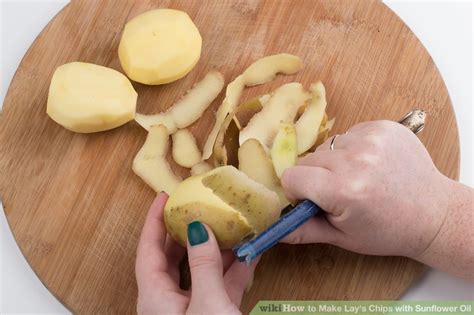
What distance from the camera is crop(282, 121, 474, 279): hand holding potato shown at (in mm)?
1192

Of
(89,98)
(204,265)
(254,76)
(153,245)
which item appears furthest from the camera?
(254,76)

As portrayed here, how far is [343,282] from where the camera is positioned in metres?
1.38

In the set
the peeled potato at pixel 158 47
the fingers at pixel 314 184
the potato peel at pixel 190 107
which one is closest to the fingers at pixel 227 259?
the fingers at pixel 314 184

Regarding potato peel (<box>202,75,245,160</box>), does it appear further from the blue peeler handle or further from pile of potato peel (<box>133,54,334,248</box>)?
the blue peeler handle

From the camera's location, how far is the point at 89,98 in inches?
55.3

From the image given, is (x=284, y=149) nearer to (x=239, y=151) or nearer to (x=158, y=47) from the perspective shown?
(x=239, y=151)

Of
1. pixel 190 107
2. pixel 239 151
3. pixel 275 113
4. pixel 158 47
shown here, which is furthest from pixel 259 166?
pixel 158 47

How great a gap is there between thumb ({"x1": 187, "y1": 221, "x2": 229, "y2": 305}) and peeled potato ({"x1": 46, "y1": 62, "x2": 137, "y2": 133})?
39cm

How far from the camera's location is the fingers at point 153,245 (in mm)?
1233

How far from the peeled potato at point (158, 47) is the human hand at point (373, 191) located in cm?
39

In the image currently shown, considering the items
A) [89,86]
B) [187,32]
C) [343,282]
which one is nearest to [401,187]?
[343,282]

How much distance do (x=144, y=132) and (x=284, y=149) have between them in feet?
1.16

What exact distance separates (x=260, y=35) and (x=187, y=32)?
0.64ft

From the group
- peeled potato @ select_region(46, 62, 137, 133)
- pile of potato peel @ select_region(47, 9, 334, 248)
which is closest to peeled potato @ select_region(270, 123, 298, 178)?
pile of potato peel @ select_region(47, 9, 334, 248)
